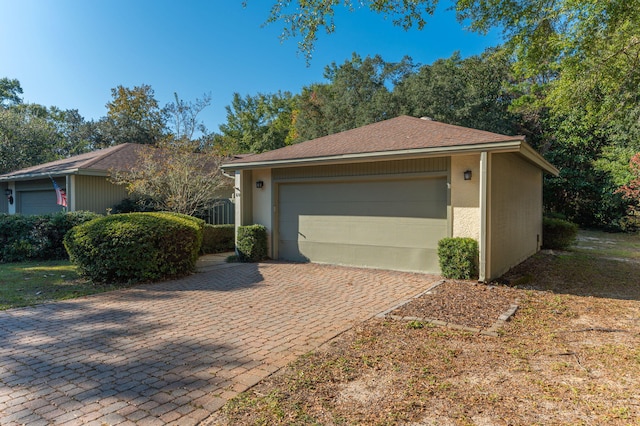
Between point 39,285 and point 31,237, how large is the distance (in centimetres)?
419

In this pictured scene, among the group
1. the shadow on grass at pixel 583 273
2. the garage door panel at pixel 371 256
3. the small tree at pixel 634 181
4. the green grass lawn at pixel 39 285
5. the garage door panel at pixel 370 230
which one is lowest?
the shadow on grass at pixel 583 273

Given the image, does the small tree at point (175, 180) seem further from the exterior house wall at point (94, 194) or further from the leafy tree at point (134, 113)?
the leafy tree at point (134, 113)

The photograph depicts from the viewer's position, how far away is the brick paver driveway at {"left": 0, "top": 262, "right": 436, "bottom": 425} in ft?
9.17

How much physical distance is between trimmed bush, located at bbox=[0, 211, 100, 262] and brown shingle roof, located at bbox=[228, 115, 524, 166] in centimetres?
537

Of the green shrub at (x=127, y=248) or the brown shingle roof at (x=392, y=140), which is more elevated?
the brown shingle roof at (x=392, y=140)

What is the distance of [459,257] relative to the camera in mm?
7121

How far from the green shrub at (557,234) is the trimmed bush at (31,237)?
602 inches

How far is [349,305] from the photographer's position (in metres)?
5.62

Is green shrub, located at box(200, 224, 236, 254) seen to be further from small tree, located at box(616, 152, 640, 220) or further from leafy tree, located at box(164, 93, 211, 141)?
small tree, located at box(616, 152, 640, 220)

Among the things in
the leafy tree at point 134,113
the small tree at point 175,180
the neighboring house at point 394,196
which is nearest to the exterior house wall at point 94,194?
the small tree at point 175,180

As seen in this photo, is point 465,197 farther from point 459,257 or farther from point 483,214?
point 459,257

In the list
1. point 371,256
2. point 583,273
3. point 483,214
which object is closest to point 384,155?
point 483,214

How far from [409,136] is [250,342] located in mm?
6010

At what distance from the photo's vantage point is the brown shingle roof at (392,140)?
23.4 feet
